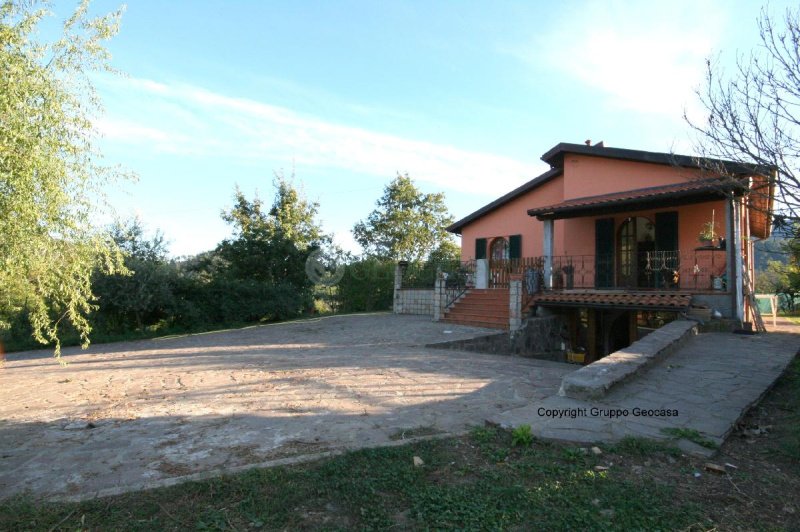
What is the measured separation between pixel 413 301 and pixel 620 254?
773 centimetres

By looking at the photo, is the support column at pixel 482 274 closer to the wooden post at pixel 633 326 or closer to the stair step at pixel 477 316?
the stair step at pixel 477 316

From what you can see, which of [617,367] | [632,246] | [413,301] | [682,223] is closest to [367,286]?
[413,301]

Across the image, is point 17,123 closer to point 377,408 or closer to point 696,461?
point 377,408

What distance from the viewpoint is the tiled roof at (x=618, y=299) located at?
31.7 ft

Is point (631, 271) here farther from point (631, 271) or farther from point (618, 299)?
point (618, 299)

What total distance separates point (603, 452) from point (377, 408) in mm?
2176

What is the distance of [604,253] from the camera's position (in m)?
13.3

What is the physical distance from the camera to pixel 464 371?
657cm

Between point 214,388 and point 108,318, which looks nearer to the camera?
point 214,388

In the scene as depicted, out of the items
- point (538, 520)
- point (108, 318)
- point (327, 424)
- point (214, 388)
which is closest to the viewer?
point (538, 520)

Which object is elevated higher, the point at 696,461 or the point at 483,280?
the point at 483,280

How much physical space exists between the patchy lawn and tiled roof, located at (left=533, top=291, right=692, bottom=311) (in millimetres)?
7113

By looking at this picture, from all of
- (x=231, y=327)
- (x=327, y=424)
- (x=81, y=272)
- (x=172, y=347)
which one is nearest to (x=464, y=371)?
(x=327, y=424)

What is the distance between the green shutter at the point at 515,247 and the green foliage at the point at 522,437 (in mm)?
13461
